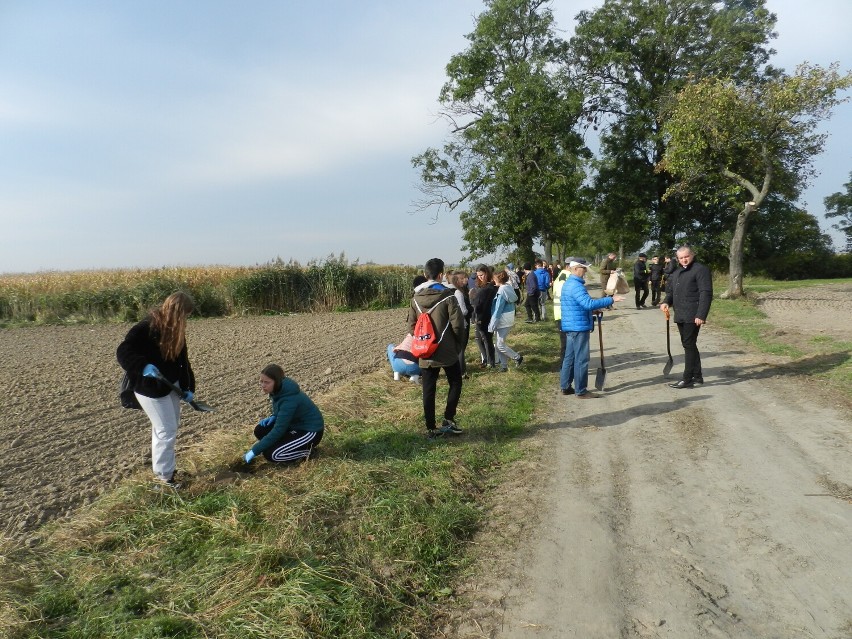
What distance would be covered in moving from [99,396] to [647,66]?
3134cm

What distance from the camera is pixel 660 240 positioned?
100ft

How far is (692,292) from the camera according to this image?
25.5 feet

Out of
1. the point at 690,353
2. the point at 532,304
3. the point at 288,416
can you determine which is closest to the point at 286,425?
the point at 288,416

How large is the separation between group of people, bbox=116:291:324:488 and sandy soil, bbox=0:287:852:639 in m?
0.93

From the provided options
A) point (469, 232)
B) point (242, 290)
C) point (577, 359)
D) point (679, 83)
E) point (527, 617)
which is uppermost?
point (679, 83)

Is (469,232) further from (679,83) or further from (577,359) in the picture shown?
(577,359)

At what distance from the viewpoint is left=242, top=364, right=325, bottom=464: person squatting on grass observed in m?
4.85

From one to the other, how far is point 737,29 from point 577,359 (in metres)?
28.4

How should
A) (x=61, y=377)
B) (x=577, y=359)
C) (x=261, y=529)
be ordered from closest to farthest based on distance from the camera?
(x=261, y=529) < (x=577, y=359) < (x=61, y=377)

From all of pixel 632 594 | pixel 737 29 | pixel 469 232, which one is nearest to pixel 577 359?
pixel 632 594

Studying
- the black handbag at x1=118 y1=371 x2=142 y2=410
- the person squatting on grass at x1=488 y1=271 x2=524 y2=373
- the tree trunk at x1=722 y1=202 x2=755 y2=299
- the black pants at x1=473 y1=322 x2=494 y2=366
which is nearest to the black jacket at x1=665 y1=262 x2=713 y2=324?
the person squatting on grass at x1=488 y1=271 x2=524 y2=373

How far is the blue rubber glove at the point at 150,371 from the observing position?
4.25m

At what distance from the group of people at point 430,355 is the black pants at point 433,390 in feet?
0.03

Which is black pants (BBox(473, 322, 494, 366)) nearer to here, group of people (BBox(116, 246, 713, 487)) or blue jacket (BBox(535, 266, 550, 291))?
group of people (BBox(116, 246, 713, 487))
